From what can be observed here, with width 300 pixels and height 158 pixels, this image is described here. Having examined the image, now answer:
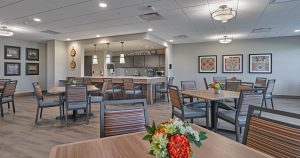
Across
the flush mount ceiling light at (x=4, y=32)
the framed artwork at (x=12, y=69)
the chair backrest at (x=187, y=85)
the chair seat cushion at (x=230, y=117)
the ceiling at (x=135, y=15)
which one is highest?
the ceiling at (x=135, y=15)

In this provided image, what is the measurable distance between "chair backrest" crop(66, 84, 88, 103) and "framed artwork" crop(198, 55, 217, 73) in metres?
6.76

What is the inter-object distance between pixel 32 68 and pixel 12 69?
909mm

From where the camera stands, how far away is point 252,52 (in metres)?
8.38

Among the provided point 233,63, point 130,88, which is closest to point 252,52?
point 233,63

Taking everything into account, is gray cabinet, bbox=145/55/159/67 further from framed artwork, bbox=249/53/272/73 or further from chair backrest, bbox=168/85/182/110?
chair backrest, bbox=168/85/182/110

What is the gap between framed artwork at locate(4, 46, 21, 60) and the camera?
25.9ft

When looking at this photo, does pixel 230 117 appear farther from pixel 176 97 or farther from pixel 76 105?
pixel 76 105

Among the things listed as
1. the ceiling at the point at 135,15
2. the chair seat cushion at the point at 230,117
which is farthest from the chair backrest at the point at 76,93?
the chair seat cushion at the point at 230,117

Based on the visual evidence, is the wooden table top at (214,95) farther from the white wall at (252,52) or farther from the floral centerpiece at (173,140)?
the white wall at (252,52)

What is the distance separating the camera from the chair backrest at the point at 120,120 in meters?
1.54

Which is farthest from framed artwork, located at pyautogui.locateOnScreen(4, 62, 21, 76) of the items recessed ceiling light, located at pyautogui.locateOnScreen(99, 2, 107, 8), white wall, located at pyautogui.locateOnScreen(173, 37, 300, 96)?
white wall, located at pyautogui.locateOnScreen(173, 37, 300, 96)

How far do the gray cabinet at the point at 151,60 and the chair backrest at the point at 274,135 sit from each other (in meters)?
9.25

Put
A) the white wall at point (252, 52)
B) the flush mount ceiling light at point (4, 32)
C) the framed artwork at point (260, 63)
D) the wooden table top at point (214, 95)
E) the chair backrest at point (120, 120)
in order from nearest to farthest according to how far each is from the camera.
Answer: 1. the chair backrest at point (120, 120)
2. the wooden table top at point (214, 95)
3. the flush mount ceiling light at point (4, 32)
4. the white wall at point (252, 52)
5. the framed artwork at point (260, 63)

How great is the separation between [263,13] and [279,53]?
4347mm
